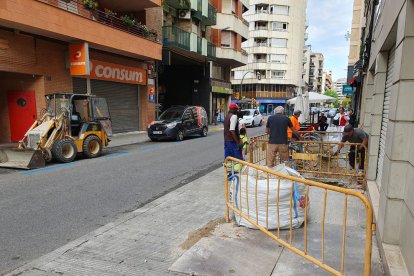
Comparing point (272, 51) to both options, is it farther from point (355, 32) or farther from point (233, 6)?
point (233, 6)

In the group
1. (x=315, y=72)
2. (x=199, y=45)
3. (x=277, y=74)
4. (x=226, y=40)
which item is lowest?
(x=199, y=45)

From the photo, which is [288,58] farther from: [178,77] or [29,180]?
[29,180]

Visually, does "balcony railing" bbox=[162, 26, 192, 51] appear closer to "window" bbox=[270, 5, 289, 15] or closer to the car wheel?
the car wheel

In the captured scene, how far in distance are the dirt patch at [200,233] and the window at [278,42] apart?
58.3 m

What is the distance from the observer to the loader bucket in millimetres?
8578

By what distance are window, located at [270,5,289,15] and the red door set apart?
173ft

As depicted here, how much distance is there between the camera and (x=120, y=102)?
19.4m

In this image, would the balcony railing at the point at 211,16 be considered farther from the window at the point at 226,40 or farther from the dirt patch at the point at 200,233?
the dirt patch at the point at 200,233

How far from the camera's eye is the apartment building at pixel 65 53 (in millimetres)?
12220

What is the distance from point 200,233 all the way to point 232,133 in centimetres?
353

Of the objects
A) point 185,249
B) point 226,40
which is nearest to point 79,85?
point 185,249

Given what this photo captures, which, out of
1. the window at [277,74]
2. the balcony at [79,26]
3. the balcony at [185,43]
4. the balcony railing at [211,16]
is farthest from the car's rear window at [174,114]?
the window at [277,74]

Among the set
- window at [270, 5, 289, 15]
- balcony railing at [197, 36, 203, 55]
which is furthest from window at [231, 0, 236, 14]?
window at [270, 5, 289, 15]

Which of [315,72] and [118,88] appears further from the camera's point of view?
[315,72]
